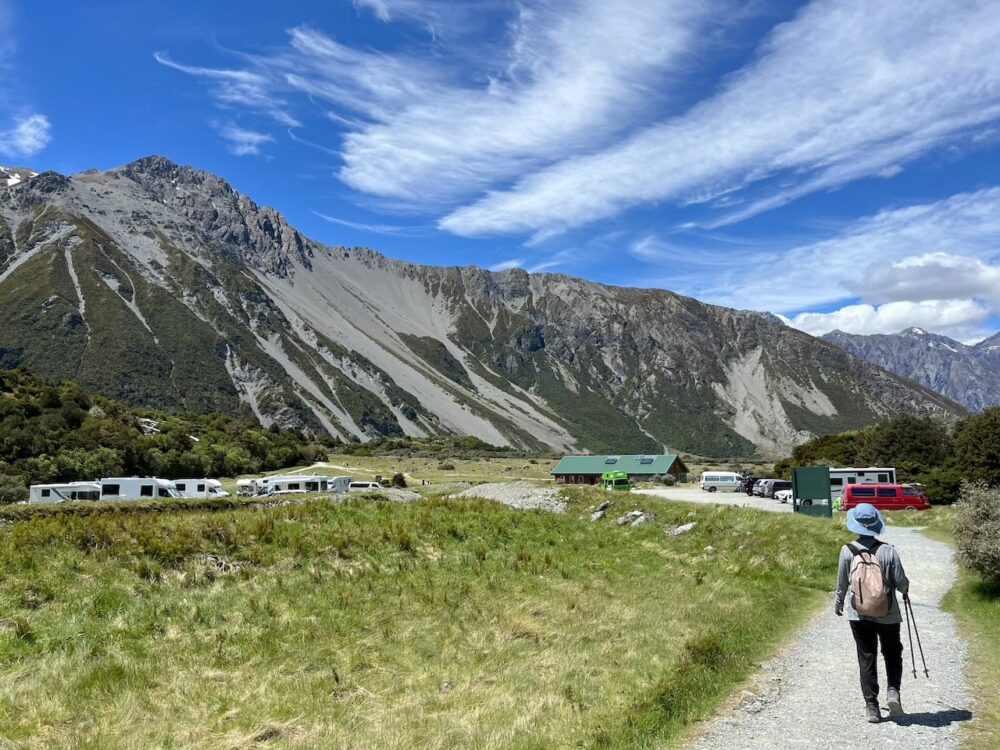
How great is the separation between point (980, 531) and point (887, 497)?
3301cm

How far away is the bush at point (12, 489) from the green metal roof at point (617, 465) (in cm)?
6155

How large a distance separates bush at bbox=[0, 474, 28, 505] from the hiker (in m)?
52.2

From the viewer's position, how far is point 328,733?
8141 mm

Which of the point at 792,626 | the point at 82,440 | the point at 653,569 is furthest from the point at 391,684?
the point at 82,440

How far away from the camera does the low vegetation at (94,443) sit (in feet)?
198

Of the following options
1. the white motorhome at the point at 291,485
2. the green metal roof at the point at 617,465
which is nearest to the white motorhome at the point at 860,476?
the green metal roof at the point at 617,465

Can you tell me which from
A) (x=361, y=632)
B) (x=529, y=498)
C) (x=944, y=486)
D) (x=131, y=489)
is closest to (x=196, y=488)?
(x=131, y=489)

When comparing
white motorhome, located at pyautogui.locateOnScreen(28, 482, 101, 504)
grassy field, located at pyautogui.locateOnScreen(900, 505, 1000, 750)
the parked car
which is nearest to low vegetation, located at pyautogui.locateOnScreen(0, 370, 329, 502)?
white motorhome, located at pyautogui.locateOnScreen(28, 482, 101, 504)

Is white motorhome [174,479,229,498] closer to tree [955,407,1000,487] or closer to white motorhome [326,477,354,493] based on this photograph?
white motorhome [326,477,354,493]

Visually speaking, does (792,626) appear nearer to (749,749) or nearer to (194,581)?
(749,749)

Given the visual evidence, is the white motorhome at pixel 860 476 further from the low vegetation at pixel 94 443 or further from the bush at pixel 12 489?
the low vegetation at pixel 94 443

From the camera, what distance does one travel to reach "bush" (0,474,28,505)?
47031 mm

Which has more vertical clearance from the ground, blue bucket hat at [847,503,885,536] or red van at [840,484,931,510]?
blue bucket hat at [847,503,885,536]

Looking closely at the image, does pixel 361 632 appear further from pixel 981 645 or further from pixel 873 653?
pixel 981 645
